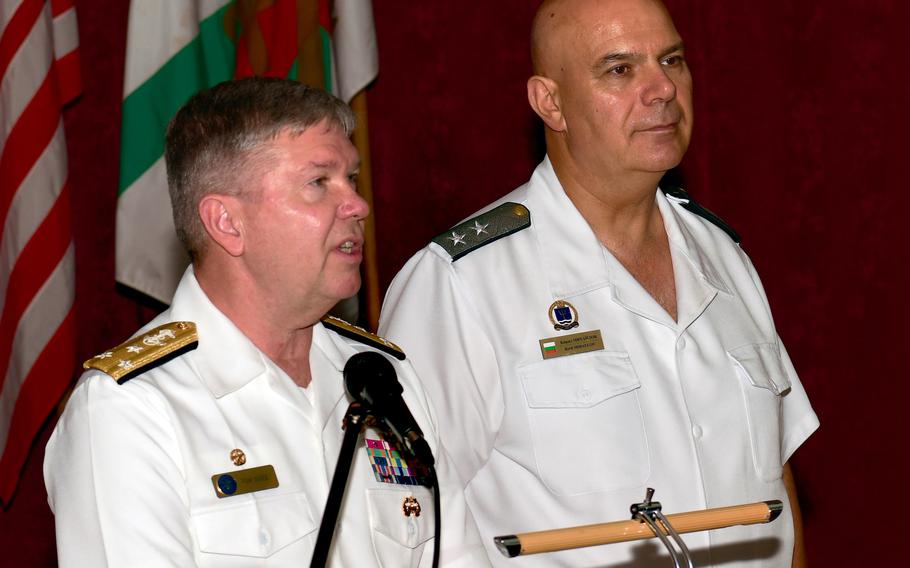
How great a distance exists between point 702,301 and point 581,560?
→ 594 millimetres

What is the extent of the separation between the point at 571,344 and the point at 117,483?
102 cm

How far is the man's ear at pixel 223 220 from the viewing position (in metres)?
1.96

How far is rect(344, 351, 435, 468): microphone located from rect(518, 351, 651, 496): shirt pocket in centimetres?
83

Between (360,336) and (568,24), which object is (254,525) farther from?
(568,24)

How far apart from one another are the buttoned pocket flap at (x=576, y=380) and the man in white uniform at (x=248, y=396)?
354 millimetres

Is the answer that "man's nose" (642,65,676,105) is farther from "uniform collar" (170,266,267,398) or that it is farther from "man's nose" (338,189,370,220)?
"uniform collar" (170,266,267,398)

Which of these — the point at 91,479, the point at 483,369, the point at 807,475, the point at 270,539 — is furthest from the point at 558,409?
the point at 807,475

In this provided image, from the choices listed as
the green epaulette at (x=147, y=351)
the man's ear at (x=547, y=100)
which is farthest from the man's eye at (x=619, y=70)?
the green epaulette at (x=147, y=351)

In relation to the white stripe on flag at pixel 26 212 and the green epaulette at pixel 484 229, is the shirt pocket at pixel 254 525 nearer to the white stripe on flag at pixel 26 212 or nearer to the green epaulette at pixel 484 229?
the green epaulette at pixel 484 229

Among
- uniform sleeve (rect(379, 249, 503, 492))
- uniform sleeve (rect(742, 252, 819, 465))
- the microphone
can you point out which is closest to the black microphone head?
the microphone

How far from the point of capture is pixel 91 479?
1727mm

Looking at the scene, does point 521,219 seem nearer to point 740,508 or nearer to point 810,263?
point 740,508

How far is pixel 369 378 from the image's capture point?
158 cm

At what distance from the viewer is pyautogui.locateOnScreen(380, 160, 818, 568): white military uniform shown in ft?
7.77
